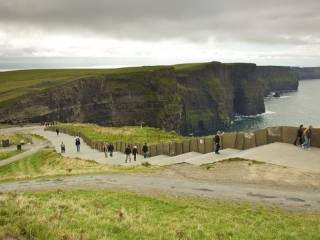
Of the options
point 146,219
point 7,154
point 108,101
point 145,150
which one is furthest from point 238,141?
point 108,101

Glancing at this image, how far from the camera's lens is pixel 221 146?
36406 mm

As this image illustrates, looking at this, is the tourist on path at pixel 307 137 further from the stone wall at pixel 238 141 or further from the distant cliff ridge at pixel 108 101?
the distant cliff ridge at pixel 108 101

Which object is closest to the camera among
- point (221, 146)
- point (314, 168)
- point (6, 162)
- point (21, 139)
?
point (314, 168)

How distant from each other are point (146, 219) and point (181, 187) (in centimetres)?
859

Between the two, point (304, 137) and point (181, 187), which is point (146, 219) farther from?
point (304, 137)

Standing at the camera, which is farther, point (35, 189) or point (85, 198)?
point (35, 189)

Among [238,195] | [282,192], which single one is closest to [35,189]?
[238,195]

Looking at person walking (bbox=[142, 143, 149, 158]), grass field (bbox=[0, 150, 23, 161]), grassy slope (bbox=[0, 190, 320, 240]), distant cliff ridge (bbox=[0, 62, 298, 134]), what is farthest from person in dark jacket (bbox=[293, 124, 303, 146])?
distant cliff ridge (bbox=[0, 62, 298, 134])

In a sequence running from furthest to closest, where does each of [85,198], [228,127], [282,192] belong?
[228,127] → [282,192] → [85,198]

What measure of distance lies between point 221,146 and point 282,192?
46.8 ft

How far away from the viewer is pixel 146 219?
16.0 m

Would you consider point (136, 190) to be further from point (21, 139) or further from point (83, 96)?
point (83, 96)

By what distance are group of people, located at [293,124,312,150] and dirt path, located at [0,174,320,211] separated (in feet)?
26.7

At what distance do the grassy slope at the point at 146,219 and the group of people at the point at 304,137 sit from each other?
1194 cm
